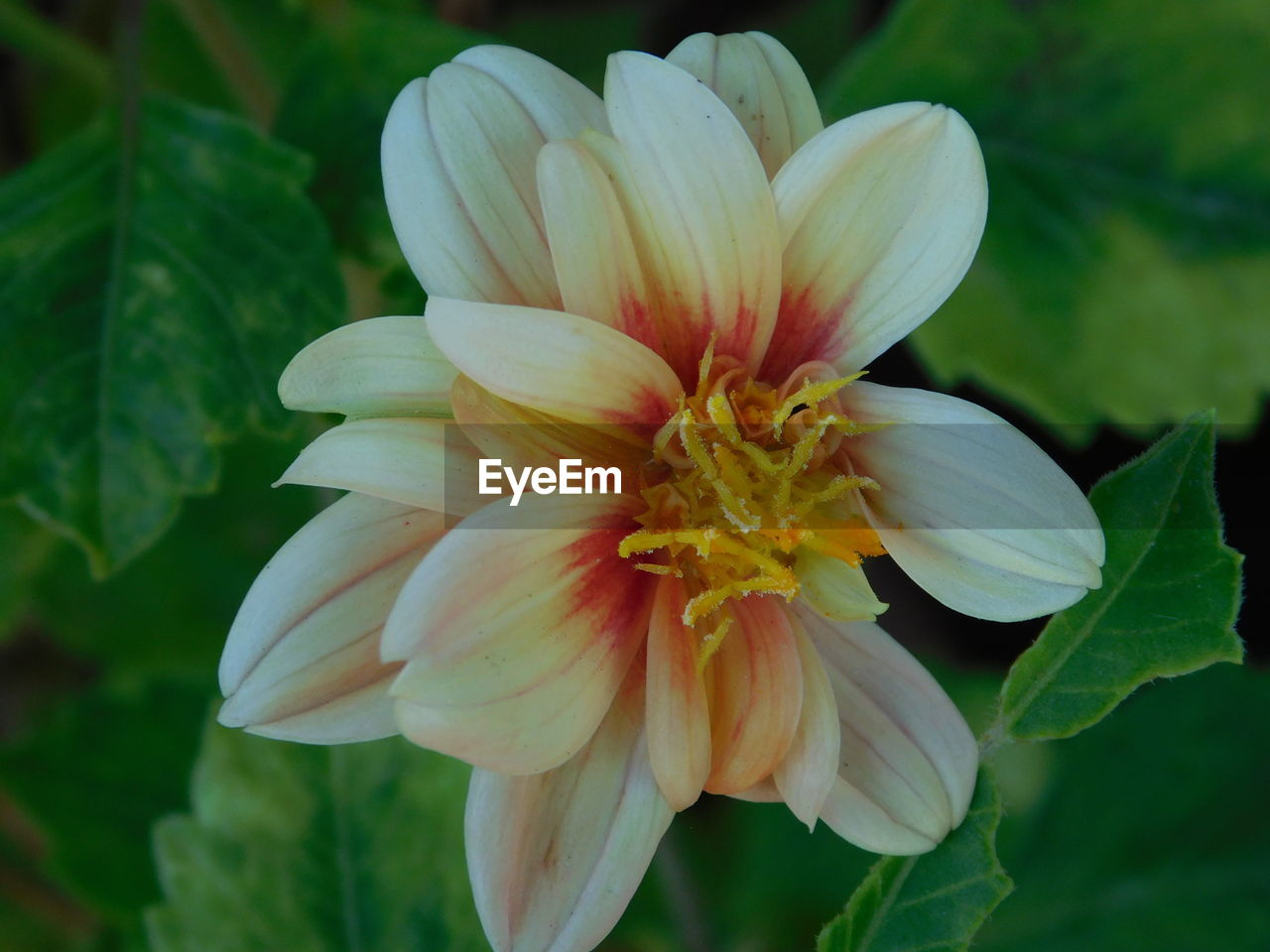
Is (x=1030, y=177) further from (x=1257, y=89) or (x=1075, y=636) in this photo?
(x=1075, y=636)

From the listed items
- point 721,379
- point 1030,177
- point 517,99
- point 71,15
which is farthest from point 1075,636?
point 71,15

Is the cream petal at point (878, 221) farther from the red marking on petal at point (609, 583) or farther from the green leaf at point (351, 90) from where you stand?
the green leaf at point (351, 90)

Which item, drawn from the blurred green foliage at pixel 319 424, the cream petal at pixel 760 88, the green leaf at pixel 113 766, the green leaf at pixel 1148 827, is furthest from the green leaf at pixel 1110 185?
the green leaf at pixel 113 766

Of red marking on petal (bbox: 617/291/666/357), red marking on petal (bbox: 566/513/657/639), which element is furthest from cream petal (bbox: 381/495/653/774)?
red marking on petal (bbox: 617/291/666/357)

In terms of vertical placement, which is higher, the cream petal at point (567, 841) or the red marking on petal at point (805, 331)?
the red marking on petal at point (805, 331)

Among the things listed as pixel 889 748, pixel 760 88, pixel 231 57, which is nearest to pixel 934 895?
pixel 889 748

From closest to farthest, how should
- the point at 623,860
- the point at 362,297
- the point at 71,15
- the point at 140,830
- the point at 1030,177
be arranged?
1. the point at 623,860
2. the point at 362,297
3. the point at 1030,177
4. the point at 140,830
5. the point at 71,15
